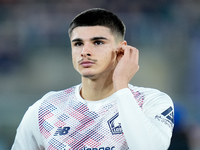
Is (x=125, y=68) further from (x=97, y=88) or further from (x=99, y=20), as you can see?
(x=99, y=20)

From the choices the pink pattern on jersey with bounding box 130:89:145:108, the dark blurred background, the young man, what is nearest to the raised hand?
the young man

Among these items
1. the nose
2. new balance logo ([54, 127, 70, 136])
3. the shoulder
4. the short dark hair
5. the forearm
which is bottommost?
new balance logo ([54, 127, 70, 136])

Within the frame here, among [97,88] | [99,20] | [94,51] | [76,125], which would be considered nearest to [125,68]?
[94,51]

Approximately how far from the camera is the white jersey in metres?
2.16

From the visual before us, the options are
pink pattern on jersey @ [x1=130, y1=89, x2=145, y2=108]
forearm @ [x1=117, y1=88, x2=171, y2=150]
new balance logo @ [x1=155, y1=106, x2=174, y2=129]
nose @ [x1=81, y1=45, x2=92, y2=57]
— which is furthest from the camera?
pink pattern on jersey @ [x1=130, y1=89, x2=145, y2=108]

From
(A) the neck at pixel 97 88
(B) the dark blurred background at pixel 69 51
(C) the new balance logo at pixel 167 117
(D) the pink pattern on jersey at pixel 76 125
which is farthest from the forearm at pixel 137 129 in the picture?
(B) the dark blurred background at pixel 69 51

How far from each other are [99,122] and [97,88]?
0.28 m

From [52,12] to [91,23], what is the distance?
614 centimetres

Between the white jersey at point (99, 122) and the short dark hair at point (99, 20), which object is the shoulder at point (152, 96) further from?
the short dark hair at point (99, 20)

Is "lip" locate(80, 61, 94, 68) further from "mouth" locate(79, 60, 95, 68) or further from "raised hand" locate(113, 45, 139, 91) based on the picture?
"raised hand" locate(113, 45, 139, 91)

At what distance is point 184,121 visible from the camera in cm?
732

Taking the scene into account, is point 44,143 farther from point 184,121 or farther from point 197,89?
point 197,89

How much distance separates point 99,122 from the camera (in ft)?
8.48

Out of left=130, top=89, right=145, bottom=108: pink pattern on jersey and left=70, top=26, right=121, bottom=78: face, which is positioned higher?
left=70, top=26, right=121, bottom=78: face
